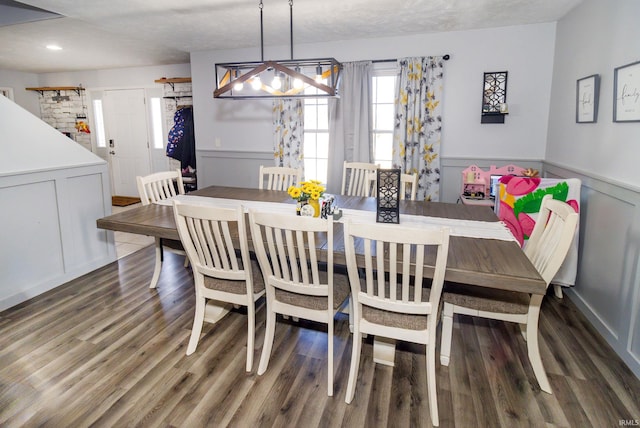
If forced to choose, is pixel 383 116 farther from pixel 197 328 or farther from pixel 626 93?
pixel 197 328

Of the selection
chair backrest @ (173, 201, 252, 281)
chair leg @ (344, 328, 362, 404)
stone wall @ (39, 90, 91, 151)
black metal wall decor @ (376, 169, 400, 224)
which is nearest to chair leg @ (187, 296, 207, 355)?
chair backrest @ (173, 201, 252, 281)

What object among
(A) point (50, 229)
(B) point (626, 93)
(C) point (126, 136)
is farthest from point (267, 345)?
(C) point (126, 136)

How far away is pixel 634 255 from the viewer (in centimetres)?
→ 215

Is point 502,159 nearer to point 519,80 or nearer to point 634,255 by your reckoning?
point 519,80

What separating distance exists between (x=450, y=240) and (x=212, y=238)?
51.4 inches

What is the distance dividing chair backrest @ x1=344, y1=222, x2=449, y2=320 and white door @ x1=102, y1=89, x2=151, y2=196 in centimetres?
584

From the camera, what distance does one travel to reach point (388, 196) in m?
2.30

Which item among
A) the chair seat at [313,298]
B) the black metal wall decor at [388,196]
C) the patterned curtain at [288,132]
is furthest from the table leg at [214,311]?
the patterned curtain at [288,132]

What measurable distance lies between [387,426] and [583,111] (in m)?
2.74

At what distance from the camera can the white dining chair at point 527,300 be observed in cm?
188

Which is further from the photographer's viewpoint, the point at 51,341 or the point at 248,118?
the point at 248,118

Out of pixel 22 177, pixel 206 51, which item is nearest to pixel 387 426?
pixel 22 177

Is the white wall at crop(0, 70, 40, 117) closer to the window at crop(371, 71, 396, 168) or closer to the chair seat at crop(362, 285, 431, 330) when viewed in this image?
the window at crop(371, 71, 396, 168)

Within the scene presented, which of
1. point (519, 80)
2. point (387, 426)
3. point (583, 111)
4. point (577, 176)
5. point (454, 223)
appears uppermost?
point (519, 80)
